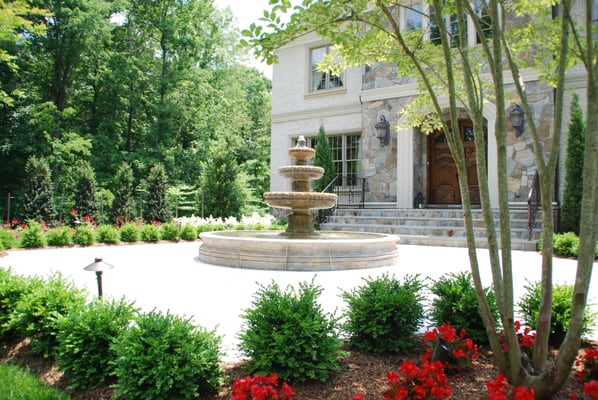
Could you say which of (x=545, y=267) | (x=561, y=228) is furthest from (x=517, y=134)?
(x=545, y=267)

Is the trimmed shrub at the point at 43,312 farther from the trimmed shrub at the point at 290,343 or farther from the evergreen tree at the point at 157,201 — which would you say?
the evergreen tree at the point at 157,201

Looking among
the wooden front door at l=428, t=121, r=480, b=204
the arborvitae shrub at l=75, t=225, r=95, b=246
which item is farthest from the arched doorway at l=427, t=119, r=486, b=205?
the arborvitae shrub at l=75, t=225, r=95, b=246

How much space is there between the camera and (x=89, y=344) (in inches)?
102

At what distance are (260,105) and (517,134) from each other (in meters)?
23.6

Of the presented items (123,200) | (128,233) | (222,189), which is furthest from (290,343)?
(123,200)

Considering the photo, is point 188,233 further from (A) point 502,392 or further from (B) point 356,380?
(A) point 502,392

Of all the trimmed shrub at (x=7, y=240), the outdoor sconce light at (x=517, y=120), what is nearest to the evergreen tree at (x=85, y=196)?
the trimmed shrub at (x=7, y=240)

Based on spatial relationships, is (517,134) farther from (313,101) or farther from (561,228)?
(313,101)

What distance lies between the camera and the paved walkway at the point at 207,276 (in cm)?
411

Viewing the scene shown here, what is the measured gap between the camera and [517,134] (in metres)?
11.6

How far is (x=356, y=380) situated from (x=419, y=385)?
50 cm

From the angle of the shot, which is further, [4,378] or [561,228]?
[561,228]

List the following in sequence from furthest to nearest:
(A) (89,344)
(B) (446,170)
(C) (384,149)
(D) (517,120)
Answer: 1. (C) (384,149)
2. (B) (446,170)
3. (D) (517,120)
4. (A) (89,344)

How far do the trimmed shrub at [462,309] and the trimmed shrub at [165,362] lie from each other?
179 cm
